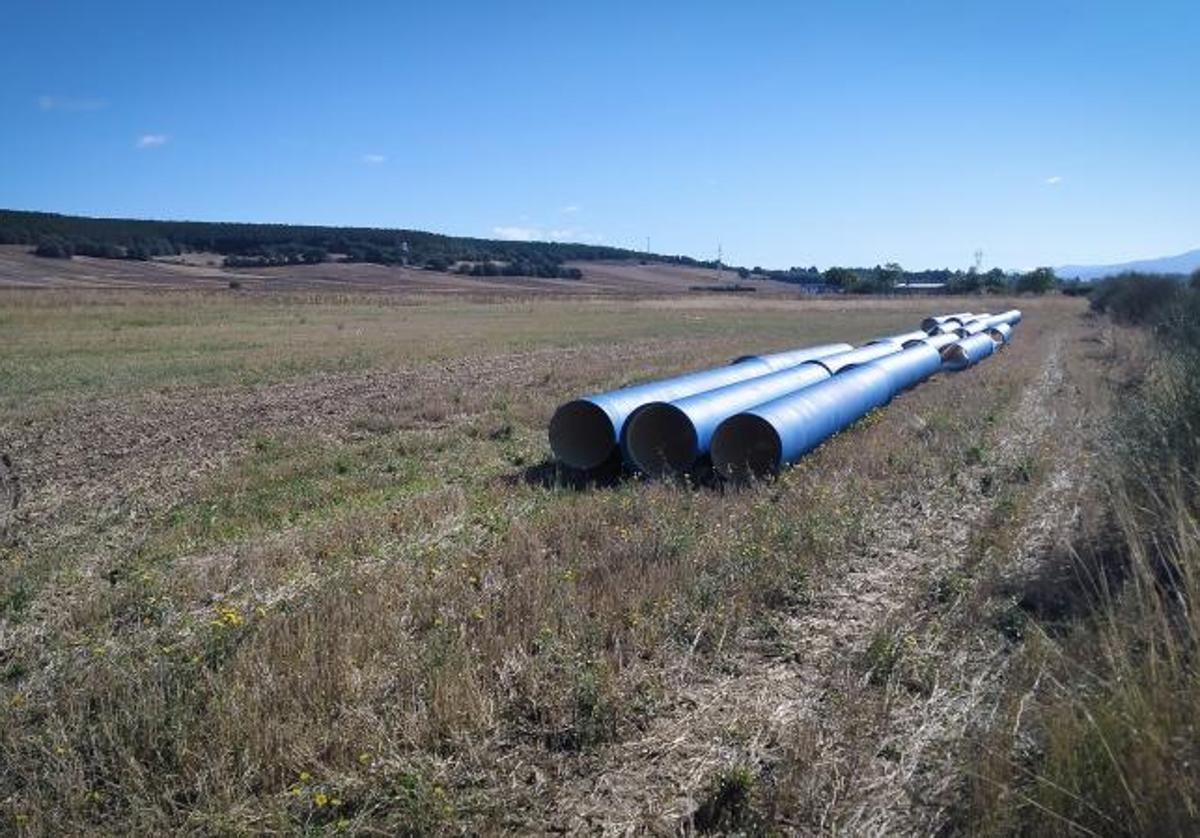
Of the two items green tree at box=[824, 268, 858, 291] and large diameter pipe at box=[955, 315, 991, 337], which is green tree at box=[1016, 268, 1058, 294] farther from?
large diameter pipe at box=[955, 315, 991, 337]

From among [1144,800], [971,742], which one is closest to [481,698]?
[971,742]

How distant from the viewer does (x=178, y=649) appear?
496 cm

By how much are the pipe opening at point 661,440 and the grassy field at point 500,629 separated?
51cm

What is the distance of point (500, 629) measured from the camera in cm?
527

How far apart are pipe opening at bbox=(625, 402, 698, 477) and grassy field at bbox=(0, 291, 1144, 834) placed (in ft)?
1.67

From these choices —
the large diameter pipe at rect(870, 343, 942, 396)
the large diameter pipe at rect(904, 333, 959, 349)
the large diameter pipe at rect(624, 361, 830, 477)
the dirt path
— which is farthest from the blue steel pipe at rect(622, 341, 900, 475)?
the large diameter pipe at rect(904, 333, 959, 349)

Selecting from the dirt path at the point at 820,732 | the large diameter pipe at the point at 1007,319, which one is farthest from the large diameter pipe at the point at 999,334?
the dirt path at the point at 820,732

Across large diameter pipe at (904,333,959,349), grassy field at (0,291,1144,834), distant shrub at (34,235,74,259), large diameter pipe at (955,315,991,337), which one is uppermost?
distant shrub at (34,235,74,259)

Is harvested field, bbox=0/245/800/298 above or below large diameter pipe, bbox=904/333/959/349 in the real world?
above

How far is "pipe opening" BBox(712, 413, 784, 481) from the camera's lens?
31.8ft

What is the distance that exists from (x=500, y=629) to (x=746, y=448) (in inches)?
212

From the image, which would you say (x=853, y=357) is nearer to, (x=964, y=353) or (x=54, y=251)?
(x=964, y=353)

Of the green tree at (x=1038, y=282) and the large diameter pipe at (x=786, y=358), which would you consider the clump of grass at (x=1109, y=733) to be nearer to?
the large diameter pipe at (x=786, y=358)

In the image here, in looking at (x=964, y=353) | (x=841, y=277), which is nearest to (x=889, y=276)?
(x=841, y=277)
